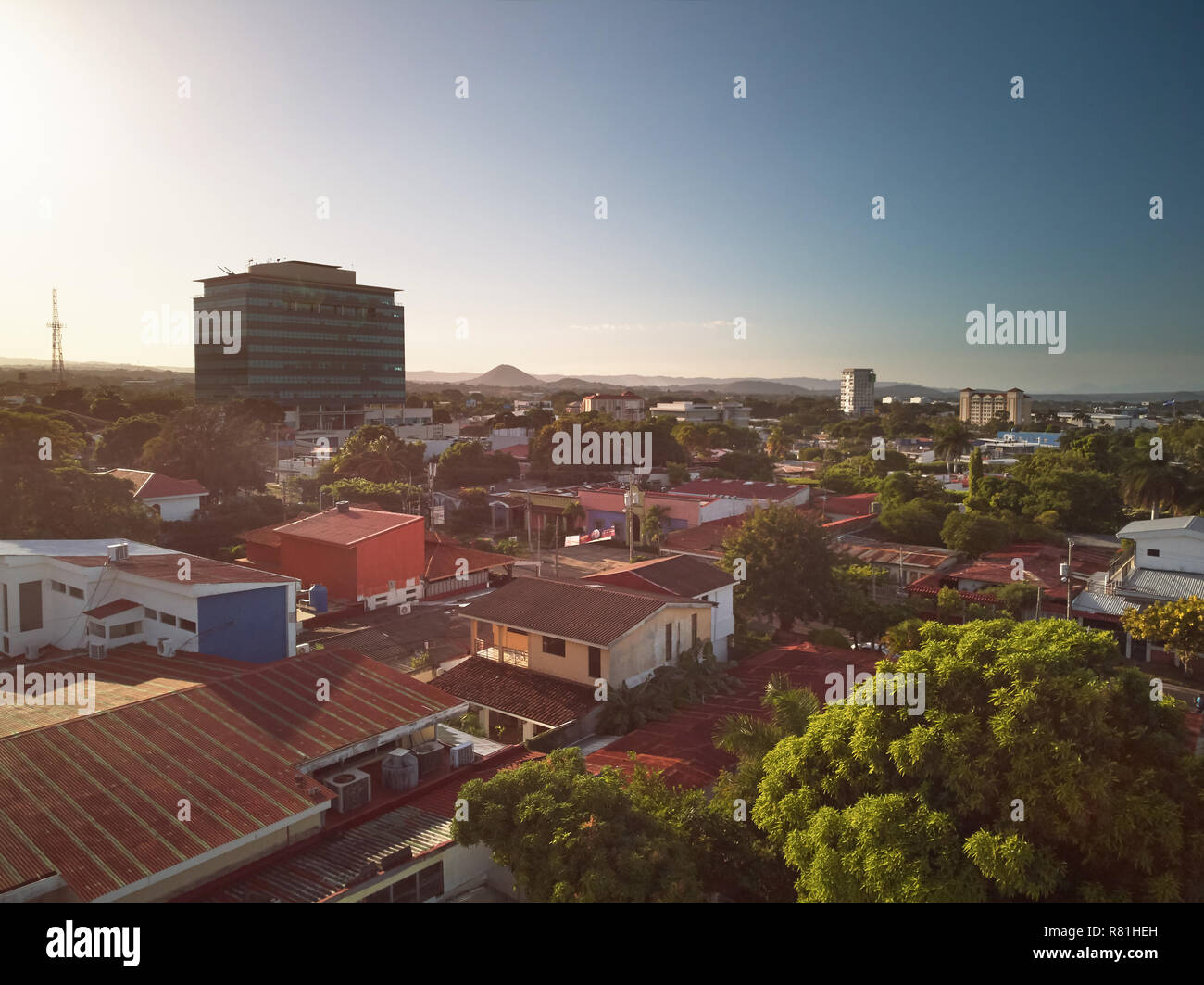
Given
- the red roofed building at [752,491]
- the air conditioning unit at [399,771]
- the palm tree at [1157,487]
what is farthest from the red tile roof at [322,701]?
the palm tree at [1157,487]

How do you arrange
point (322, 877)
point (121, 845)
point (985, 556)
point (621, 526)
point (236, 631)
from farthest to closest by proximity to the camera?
point (621, 526) < point (985, 556) < point (236, 631) < point (322, 877) < point (121, 845)

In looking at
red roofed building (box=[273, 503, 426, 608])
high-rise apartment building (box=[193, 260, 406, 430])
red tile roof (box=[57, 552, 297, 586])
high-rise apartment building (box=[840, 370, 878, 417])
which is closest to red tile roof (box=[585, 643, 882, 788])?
red tile roof (box=[57, 552, 297, 586])

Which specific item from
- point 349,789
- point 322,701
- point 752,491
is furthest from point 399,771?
point 752,491

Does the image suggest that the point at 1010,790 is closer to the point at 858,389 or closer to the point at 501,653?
the point at 501,653

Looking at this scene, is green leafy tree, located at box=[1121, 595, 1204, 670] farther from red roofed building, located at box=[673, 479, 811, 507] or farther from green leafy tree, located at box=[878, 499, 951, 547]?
red roofed building, located at box=[673, 479, 811, 507]

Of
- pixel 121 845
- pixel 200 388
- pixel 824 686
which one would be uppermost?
pixel 200 388

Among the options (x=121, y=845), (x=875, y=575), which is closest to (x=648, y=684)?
(x=121, y=845)

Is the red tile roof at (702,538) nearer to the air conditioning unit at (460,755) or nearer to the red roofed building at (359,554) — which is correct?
the red roofed building at (359,554)

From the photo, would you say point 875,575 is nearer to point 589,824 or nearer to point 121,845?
point 589,824
